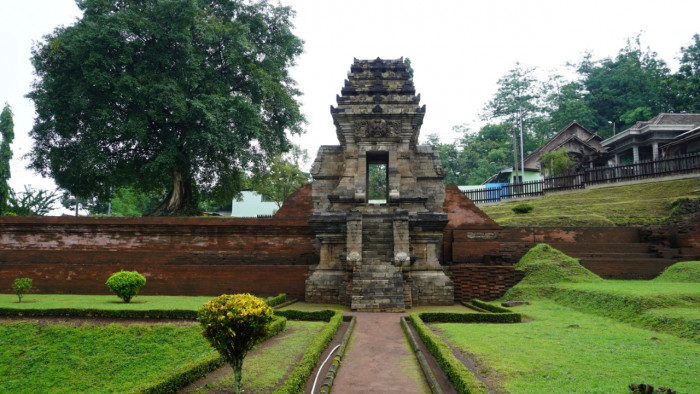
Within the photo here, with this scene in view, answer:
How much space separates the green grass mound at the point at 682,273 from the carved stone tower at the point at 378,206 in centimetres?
589

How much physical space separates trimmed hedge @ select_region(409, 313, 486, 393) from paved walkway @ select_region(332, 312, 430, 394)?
Answer: 319 millimetres

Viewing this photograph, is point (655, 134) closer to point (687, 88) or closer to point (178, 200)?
Answer: point (687, 88)

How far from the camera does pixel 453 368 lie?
501 centimetres

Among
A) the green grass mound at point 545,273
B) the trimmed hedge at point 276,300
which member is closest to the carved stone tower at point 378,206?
the trimmed hedge at point 276,300

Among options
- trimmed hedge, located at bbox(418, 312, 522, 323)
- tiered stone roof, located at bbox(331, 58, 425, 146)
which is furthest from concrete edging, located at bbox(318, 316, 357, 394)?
tiered stone roof, located at bbox(331, 58, 425, 146)

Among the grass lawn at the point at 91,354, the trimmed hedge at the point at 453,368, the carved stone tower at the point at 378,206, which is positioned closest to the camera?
the trimmed hedge at the point at 453,368

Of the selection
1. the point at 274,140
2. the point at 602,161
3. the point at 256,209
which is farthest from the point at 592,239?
the point at 256,209

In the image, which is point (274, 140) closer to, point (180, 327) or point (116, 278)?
point (116, 278)

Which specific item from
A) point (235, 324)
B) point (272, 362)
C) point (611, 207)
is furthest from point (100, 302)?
point (611, 207)

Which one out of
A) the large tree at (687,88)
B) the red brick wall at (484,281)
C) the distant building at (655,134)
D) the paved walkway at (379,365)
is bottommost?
the paved walkway at (379,365)

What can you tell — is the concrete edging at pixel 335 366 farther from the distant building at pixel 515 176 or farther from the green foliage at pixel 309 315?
the distant building at pixel 515 176

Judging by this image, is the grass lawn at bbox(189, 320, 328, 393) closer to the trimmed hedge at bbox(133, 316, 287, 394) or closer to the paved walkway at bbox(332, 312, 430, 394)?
the trimmed hedge at bbox(133, 316, 287, 394)

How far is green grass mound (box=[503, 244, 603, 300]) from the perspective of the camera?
463 inches

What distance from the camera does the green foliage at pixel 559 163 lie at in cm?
2973
